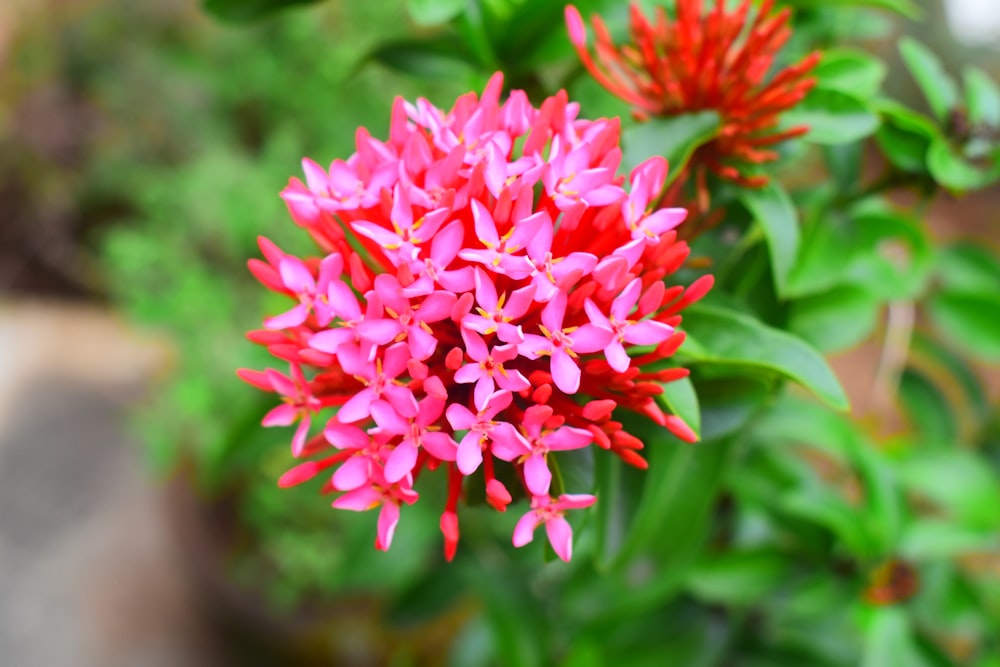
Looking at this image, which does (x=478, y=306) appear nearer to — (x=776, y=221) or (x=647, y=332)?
(x=647, y=332)

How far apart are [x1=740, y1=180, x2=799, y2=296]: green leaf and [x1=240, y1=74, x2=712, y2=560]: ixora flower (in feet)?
0.39

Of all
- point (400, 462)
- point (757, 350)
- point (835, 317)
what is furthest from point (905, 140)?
point (400, 462)

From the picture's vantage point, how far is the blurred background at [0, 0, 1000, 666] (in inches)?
54.6

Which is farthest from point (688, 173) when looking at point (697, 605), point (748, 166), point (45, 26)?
point (45, 26)

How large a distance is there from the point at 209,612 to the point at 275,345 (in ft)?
4.16

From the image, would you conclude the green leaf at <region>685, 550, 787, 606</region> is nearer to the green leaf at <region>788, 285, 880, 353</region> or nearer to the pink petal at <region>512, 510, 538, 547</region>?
the green leaf at <region>788, 285, 880, 353</region>

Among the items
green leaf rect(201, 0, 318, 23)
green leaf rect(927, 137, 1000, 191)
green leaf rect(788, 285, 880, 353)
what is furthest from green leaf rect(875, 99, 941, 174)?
green leaf rect(201, 0, 318, 23)

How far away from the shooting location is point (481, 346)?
42 cm

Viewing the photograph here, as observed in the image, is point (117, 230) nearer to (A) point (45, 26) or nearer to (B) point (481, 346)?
(A) point (45, 26)

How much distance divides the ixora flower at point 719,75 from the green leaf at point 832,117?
1.0 inches

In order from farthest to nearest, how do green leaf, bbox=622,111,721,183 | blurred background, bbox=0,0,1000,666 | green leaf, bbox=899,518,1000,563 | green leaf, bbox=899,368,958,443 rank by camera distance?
1. blurred background, bbox=0,0,1000,666
2. green leaf, bbox=899,368,958,443
3. green leaf, bbox=899,518,1000,563
4. green leaf, bbox=622,111,721,183

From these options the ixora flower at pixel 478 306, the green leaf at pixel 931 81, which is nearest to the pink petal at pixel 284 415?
the ixora flower at pixel 478 306

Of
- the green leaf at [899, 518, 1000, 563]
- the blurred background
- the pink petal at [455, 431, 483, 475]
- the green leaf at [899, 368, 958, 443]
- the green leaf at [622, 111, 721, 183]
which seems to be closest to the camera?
the pink petal at [455, 431, 483, 475]

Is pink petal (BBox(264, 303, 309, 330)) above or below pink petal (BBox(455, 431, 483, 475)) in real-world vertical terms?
above
